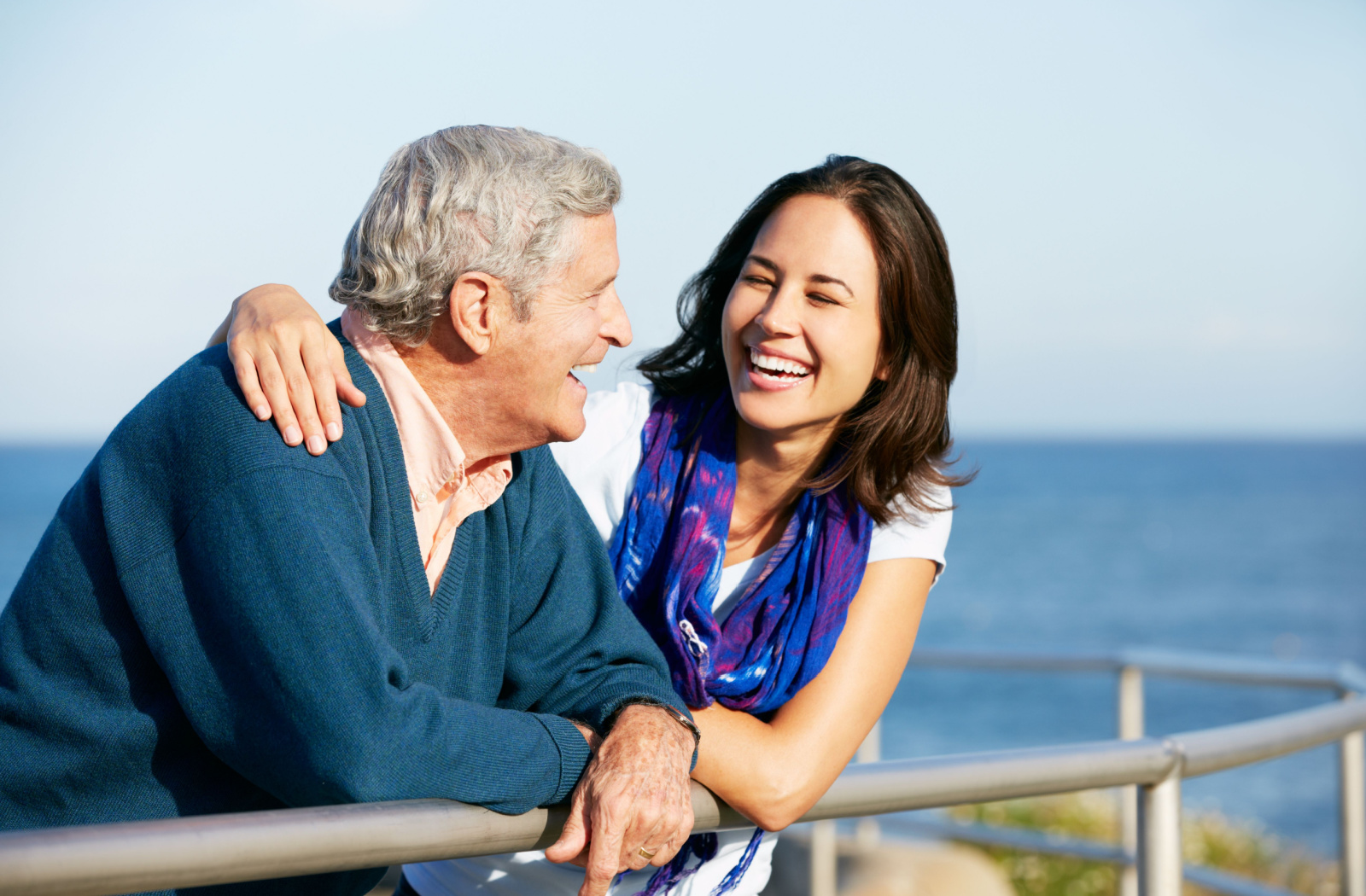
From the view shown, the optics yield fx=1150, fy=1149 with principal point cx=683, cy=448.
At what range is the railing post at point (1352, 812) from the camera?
274cm

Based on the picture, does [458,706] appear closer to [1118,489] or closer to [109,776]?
[109,776]

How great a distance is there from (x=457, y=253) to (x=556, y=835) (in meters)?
0.77

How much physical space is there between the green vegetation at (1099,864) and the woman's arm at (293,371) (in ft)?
16.3

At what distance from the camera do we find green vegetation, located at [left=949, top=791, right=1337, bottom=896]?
5.99 m

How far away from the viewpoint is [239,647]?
1.27m

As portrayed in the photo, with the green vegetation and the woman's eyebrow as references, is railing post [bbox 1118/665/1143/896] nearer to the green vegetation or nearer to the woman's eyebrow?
the woman's eyebrow

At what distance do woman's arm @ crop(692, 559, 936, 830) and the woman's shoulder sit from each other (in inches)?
0.7

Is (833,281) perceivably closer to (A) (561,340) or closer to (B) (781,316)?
(B) (781,316)

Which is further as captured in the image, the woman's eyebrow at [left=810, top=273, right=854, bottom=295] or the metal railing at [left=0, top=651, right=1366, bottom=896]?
the woman's eyebrow at [left=810, top=273, right=854, bottom=295]

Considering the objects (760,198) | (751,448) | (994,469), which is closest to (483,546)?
(751,448)

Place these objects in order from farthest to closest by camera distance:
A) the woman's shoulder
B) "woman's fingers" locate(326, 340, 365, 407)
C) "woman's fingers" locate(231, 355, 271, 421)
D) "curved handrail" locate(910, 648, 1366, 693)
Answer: "curved handrail" locate(910, 648, 1366, 693) < the woman's shoulder < "woman's fingers" locate(326, 340, 365, 407) < "woman's fingers" locate(231, 355, 271, 421)

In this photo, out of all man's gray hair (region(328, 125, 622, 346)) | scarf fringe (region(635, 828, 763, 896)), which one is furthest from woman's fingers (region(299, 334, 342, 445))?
scarf fringe (region(635, 828, 763, 896))

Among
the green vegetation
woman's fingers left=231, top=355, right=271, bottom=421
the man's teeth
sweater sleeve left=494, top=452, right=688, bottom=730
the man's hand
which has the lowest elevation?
the green vegetation

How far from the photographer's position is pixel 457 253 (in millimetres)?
1562
